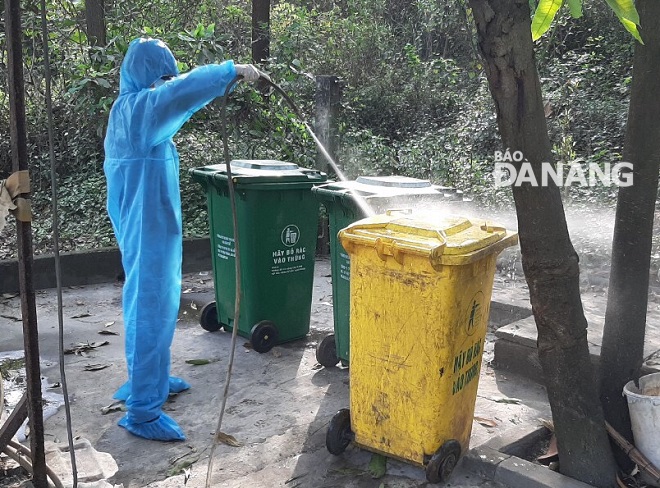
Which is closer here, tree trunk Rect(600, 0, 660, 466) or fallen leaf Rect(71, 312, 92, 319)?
tree trunk Rect(600, 0, 660, 466)

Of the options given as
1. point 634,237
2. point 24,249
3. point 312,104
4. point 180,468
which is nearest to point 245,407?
point 180,468

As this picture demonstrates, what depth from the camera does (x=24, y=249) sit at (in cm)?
271

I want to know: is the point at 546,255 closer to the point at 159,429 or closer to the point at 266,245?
the point at 159,429

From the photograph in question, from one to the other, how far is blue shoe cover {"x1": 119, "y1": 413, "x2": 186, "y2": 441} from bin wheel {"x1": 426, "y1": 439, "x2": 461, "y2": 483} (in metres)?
1.41

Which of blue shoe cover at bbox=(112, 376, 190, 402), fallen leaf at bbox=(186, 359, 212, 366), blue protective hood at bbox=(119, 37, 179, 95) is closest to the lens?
blue protective hood at bbox=(119, 37, 179, 95)

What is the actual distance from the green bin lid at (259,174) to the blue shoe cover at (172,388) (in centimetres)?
141

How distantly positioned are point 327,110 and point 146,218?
4000 mm

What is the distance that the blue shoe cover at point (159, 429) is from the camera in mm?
3938

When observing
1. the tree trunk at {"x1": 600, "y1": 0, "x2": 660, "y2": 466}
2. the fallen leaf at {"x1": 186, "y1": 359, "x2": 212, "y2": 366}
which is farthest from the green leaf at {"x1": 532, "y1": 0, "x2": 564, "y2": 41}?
the fallen leaf at {"x1": 186, "y1": 359, "x2": 212, "y2": 366}

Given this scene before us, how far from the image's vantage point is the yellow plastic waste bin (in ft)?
10.5

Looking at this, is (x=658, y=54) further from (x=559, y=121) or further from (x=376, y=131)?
(x=376, y=131)

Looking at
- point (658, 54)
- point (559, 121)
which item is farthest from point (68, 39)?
point (658, 54)

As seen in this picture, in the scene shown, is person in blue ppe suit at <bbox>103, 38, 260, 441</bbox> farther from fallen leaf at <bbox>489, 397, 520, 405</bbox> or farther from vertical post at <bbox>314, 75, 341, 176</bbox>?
vertical post at <bbox>314, 75, 341, 176</bbox>

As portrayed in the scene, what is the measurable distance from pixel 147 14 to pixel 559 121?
21.0 feet
